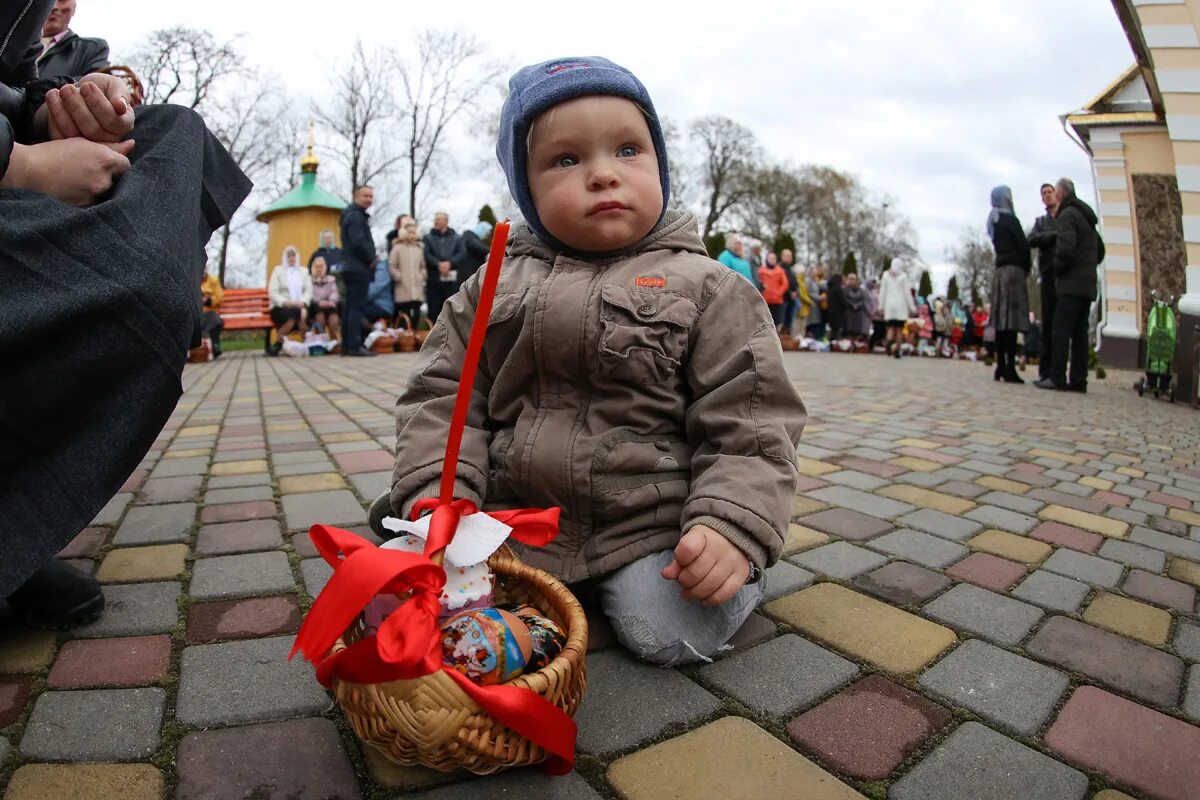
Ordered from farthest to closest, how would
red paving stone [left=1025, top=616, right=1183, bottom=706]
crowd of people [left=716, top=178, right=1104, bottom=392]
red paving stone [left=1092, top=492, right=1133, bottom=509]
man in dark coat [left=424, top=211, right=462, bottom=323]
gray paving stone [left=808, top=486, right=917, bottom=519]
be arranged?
man in dark coat [left=424, top=211, right=462, bottom=323], crowd of people [left=716, top=178, right=1104, bottom=392], red paving stone [left=1092, top=492, right=1133, bottom=509], gray paving stone [left=808, top=486, right=917, bottom=519], red paving stone [left=1025, top=616, right=1183, bottom=706]

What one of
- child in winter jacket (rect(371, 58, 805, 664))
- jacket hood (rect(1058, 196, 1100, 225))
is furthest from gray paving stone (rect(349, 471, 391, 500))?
jacket hood (rect(1058, 196, 1100, 225))

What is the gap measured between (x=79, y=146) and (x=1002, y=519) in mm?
2739

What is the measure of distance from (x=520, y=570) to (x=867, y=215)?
4909cm

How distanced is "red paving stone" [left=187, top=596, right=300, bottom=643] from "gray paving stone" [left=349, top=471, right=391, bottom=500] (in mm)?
893

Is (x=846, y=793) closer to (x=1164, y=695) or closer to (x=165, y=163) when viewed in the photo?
(x=1164, y=695)

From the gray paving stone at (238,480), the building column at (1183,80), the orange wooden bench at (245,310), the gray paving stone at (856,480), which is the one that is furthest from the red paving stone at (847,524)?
the orange wooden bench at (245,310)

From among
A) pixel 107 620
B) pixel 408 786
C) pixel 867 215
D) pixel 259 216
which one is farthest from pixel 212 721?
pixel 867 215

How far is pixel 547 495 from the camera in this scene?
5.42 feet

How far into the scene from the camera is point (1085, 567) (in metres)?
2.19

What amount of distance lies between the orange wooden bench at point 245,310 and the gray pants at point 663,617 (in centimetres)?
1440

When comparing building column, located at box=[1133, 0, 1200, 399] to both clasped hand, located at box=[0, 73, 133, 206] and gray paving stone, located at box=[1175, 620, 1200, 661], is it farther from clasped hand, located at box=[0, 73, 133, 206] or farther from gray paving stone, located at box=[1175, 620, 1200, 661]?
clasped hand, located at box=[0, 73, 133, 206]

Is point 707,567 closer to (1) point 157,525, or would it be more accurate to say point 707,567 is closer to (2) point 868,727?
(2) point 868,727

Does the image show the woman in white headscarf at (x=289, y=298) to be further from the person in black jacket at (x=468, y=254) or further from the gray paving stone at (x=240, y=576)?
the gray paving stone at (x=240, y=576)

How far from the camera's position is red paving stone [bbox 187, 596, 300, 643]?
1613mm
